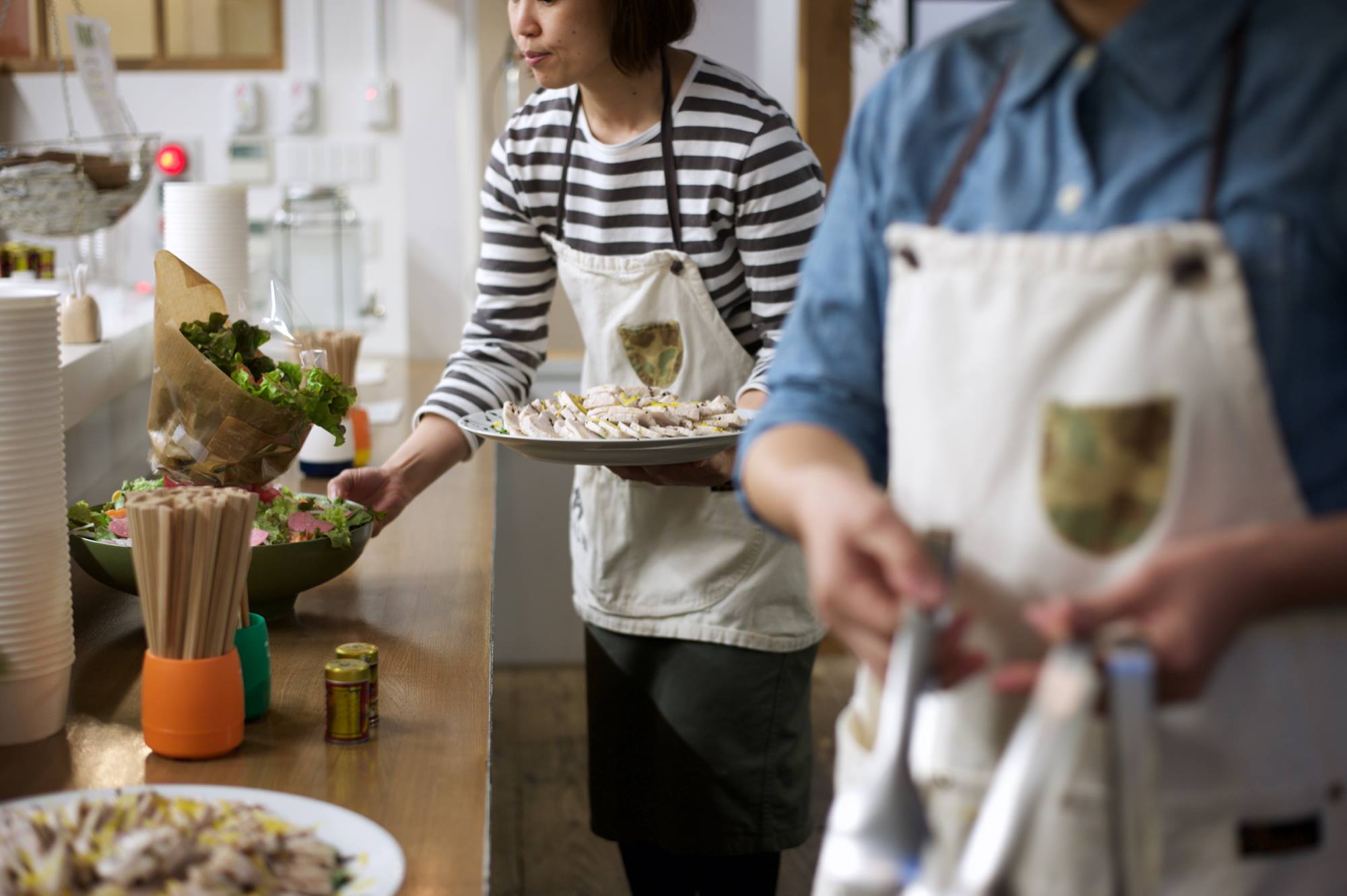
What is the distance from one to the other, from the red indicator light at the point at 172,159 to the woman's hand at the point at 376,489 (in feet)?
6.75

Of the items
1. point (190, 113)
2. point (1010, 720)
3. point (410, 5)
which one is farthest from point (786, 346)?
point (190, 113)

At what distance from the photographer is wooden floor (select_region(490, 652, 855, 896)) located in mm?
2441

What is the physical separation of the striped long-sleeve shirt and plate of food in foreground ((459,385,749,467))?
9 cm

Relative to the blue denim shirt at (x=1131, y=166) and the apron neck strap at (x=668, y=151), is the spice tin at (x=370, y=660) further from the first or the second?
the apron neck strap at (x=668, y=151)

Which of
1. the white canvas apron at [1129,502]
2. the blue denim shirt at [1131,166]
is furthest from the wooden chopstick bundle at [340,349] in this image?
the white canvas apron at [1129,502]

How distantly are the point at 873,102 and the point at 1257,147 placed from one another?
231 millimetres

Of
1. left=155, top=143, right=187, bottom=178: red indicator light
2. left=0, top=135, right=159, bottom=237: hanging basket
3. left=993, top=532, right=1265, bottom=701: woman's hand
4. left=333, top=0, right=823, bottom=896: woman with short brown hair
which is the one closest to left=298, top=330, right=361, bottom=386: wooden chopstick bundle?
left=0, top=135, right=159, bottom=237: hanging basket

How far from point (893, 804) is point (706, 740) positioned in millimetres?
1064

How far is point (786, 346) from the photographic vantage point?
0.86 metres

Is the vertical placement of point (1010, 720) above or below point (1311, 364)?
below

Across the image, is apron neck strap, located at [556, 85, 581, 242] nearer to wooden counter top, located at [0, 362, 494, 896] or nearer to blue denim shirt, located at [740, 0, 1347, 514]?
wooden counter top, located at [0, 362, 494, 896]

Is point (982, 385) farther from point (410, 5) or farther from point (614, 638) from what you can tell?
point (410, 5)

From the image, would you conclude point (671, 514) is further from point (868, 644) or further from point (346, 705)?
point (868, 644)

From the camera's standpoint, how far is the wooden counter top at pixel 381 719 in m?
0.98
